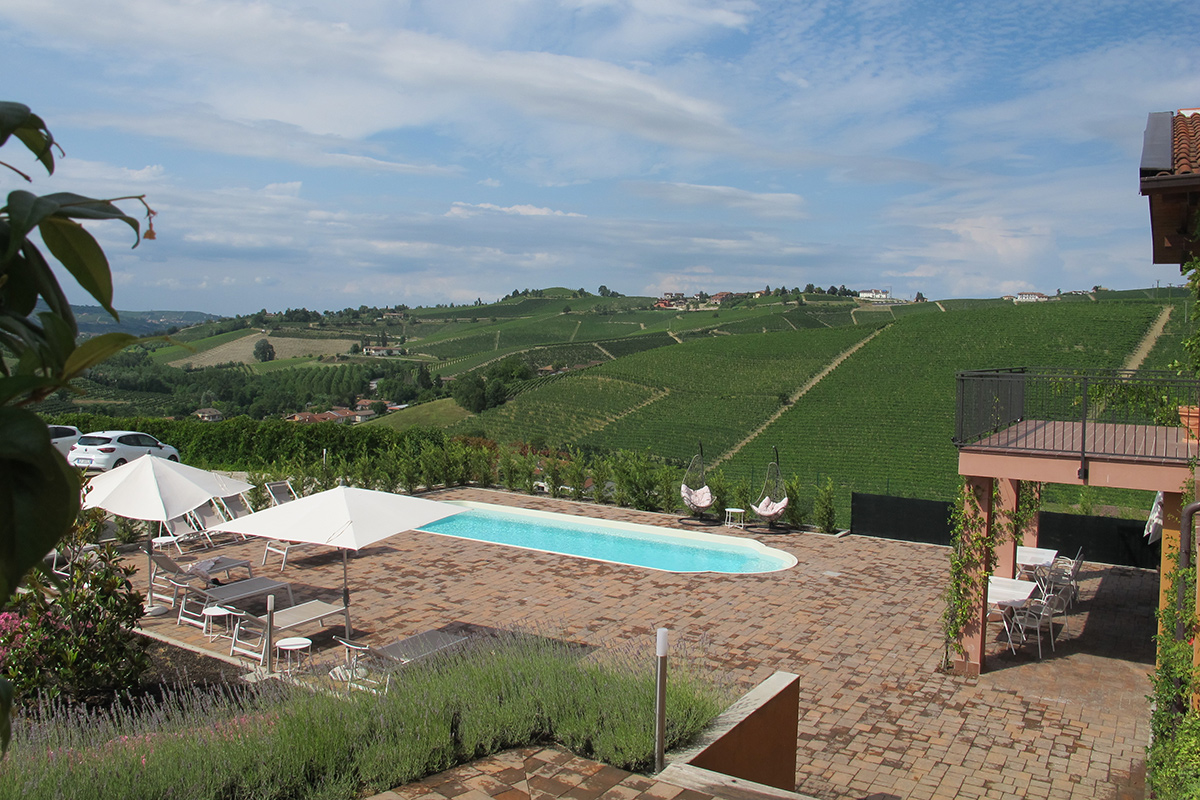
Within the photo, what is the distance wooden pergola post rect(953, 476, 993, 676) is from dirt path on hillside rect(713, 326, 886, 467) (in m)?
35.9

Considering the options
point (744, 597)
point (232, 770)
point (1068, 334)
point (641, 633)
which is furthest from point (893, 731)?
point (1068, 334)

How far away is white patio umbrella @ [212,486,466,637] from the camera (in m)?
7.69

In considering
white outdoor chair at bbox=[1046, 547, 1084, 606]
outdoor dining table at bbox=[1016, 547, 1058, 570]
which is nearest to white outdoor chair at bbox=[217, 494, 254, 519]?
outdoor dining table at bbox=[1016, 547, 1058, 570]

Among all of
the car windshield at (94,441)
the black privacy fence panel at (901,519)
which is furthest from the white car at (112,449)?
the black privacy fence panel at (901,519)

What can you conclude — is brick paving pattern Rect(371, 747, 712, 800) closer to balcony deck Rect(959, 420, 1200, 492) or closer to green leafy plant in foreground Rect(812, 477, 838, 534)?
balcony deck Rect(959, 420, 1200, 492)

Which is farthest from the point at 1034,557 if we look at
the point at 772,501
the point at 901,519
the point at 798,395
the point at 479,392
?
the point at 479,392

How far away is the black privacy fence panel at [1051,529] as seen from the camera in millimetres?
11945

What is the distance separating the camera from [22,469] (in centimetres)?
76

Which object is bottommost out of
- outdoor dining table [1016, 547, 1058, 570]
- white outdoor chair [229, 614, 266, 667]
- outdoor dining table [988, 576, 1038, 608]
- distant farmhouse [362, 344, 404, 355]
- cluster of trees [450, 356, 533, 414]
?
cluster of trees [450, 356, 533, 414]

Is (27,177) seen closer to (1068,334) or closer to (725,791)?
(725,791)

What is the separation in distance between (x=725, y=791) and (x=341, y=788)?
5.87 feet

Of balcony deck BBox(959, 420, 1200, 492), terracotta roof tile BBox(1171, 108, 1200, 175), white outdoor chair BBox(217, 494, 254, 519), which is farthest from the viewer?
white outdoor chair BBox(217, 494, 254, 519)

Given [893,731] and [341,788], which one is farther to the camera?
[893,731]

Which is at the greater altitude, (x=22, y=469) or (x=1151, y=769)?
(x=22, y=469)
